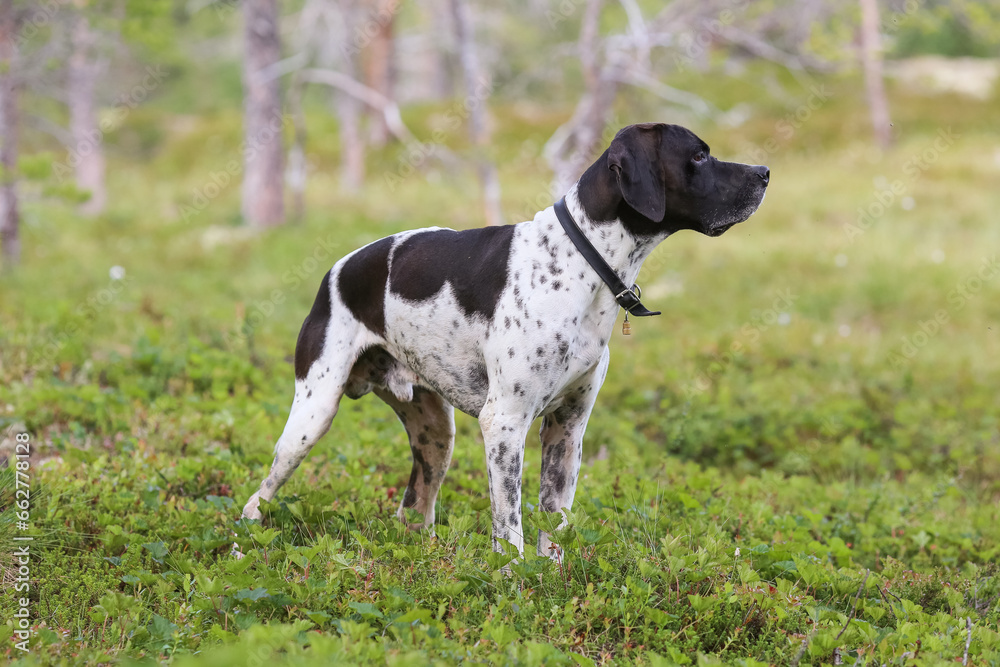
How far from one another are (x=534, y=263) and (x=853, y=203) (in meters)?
12.5

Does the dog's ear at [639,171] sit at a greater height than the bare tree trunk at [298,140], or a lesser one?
lesser

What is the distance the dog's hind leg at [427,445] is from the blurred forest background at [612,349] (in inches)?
6.7

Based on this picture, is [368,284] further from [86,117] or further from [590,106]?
[86,117]

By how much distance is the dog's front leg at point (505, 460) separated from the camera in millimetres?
3605

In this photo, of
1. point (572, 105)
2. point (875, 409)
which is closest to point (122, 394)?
point (875, 409)

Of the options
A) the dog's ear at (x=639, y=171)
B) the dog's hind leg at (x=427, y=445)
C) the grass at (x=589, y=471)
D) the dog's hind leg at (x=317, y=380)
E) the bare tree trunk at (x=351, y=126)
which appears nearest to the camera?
the grass at (x=589, y=471)

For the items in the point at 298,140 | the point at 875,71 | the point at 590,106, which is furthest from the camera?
the point at 875,71

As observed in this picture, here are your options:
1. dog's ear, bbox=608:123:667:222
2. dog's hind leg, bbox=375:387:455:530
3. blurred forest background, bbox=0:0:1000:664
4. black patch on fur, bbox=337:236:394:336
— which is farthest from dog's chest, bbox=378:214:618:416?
blurred forest background, bbox=0:0:1000:664

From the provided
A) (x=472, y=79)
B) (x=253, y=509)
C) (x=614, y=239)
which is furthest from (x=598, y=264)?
(x=472, y=79)

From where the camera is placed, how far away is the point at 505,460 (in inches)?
144

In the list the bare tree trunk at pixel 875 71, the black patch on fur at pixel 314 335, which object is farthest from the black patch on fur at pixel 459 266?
the bare tree trunk at pixel 875 71

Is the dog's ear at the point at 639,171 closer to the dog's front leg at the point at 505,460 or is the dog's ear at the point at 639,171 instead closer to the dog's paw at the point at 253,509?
the dog's front leg at the point at 505,460

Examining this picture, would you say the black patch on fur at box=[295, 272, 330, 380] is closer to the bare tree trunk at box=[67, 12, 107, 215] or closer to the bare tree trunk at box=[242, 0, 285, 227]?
the bare tree trunk at box=[242, 0, 285, 227]

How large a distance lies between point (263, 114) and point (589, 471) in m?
10.7
